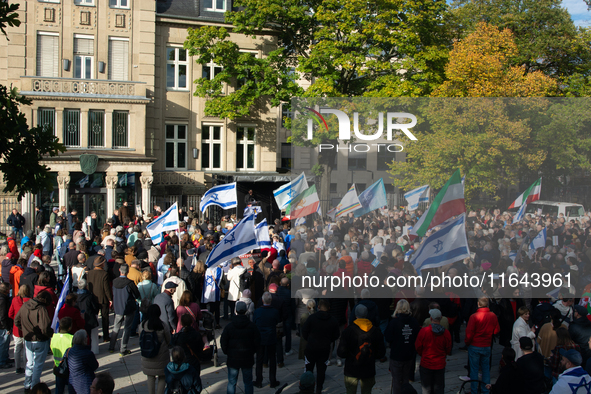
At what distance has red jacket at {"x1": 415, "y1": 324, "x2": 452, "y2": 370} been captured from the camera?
741 cm

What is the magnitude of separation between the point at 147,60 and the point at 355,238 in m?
19.0

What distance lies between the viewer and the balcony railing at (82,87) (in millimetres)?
24781

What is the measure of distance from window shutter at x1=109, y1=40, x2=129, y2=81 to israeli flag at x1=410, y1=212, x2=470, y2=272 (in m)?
22.2

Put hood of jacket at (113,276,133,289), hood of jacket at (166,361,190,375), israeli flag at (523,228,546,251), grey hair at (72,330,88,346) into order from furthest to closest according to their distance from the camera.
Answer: israeli flag at (523,228,546,251) < hood of jacket at (113,276,133,289) < grey hair at (72,330,88,346) < hood of jacket at (166,361,190,375)

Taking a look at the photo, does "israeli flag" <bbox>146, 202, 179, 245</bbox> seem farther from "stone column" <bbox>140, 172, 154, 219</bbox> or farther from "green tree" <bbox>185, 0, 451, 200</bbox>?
"green tree" <bbox>185, 0, 451, 200</bbox>

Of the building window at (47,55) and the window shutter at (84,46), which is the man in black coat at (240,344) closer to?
the building window at (47,55)

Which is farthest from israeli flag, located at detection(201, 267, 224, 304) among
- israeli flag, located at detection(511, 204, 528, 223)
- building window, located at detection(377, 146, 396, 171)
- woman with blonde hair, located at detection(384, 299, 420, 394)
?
israeli flag, located at detection(511, 204, 528, 223)

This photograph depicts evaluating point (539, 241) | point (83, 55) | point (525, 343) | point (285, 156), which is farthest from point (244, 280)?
point (285, 156)

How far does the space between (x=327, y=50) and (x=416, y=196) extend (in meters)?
14.6

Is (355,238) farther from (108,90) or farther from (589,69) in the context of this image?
(589,69)

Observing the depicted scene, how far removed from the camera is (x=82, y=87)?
2541 centimetres

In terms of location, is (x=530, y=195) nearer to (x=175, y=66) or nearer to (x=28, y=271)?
(x=28, y=271)

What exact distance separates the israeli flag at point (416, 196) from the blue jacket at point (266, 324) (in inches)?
181

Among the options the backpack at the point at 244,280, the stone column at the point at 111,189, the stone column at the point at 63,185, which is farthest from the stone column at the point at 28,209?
the backpack at the point at 244,280
